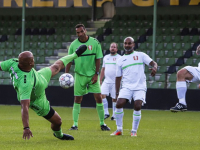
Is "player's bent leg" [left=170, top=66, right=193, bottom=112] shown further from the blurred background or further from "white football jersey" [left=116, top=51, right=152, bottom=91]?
the blurred background

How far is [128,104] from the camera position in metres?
20.5

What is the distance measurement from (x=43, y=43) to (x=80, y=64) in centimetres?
1460

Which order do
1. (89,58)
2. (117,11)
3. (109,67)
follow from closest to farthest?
(89,58), (109,67), (117,11)

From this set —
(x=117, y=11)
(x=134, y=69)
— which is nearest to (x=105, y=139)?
(x=134, y=69)

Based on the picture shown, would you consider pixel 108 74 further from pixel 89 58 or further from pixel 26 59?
pixel 26 59

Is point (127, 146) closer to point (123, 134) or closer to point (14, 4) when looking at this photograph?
point (123, 134)

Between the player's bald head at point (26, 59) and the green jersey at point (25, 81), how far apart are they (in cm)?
12

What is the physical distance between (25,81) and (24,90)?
14cm

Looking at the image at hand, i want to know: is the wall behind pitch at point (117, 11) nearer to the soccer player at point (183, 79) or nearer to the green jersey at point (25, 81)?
the soccer player at point (183, 79)

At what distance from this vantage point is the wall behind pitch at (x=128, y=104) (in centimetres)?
1930

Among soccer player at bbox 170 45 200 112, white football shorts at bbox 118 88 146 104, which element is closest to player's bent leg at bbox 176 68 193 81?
soccer player at bbox 170 45 200 112

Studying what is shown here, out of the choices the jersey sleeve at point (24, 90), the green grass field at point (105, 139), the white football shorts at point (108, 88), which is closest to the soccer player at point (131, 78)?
the green grass field at point (105, 139)

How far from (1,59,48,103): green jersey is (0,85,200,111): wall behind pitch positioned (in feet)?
38.8

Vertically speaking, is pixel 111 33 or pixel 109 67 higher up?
pixel 111 33
